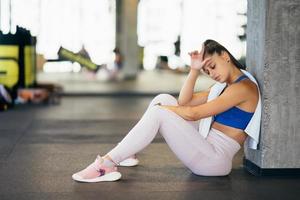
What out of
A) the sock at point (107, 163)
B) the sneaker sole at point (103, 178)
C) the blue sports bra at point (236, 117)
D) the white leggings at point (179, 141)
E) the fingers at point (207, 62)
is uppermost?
the fingers at point (207, 62)

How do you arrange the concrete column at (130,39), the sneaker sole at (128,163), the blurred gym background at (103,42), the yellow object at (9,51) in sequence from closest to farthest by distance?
1. the sneaker sole at (128,163)
2. the yellow object at (9,51)
3. the blurred gym background at (103,42)
4. the concrete column at (130,39)

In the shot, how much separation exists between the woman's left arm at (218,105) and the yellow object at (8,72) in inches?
215

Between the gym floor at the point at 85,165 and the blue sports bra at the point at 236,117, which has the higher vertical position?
the blue sports bra at the point at 236,117

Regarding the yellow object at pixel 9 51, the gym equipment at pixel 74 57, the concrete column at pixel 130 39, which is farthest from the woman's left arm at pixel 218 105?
the concrete column at pixel 130 39

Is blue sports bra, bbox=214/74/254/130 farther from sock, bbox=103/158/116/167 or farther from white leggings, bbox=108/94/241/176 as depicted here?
sock, bbox=103/158/116/167

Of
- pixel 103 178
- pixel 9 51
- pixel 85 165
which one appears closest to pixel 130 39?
pixel 9 51

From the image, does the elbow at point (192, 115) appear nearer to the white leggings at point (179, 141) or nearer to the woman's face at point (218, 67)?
the white leggings at point (179, 141)

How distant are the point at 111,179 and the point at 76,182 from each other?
0.78ft

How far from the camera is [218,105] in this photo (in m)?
3.52

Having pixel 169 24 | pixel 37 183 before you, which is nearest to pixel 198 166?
pixel 37 183

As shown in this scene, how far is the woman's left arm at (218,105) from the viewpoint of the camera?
138 inches

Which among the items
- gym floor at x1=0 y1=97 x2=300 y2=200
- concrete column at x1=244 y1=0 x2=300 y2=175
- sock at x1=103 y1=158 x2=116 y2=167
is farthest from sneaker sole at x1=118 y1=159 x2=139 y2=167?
concrete column at x1=244 y1=0 x2=300 y2=175

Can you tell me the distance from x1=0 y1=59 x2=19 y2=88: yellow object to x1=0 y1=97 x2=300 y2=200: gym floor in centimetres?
186

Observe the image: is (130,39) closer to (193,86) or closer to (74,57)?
(74,57)
